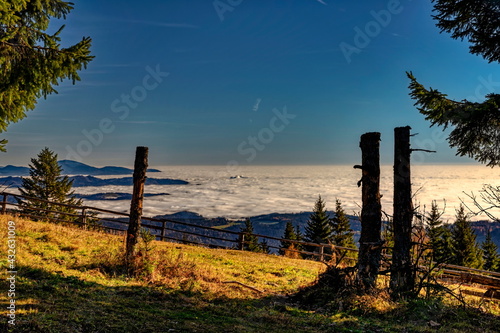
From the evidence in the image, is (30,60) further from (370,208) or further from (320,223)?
(320,223)

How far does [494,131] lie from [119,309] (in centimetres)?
1350

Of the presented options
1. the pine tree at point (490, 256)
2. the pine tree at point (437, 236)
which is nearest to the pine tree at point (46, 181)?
the pine tree at point (437, 236)

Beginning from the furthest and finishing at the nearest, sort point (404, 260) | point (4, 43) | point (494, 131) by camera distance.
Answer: point (494, 131) < point (4, 43) < point (404, 260)

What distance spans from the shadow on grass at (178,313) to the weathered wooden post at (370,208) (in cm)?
149

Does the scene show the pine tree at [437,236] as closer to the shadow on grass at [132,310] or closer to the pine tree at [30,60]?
the shadow on grass at [132,310]

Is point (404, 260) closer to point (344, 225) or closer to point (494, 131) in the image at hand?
point (494, 131)

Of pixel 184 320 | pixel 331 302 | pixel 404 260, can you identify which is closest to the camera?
pixel 184 320

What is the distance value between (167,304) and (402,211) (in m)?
6.86

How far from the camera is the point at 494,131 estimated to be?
41.5ft

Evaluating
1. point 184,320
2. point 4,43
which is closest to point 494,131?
point 184,320

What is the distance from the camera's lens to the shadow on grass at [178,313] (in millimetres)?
6035

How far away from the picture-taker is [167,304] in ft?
26.8

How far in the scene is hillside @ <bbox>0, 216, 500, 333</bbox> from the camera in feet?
20.8

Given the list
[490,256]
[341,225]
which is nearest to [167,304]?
[341,225]
